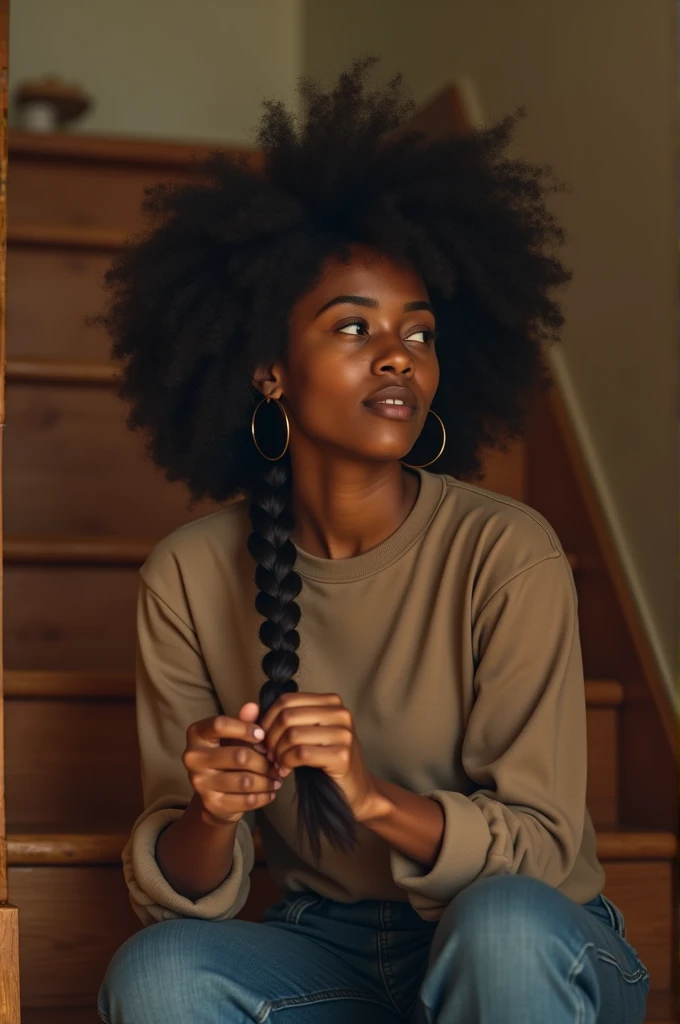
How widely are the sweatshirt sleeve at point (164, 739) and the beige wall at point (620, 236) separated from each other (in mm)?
793

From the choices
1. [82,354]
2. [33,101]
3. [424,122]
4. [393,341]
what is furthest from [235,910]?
[33,101]

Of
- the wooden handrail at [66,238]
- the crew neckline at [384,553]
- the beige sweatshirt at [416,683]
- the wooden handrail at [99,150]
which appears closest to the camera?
the beige sweatshirt at [416,683]

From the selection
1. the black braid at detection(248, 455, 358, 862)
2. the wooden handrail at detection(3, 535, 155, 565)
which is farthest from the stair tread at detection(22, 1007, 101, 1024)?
the wooden handrail at detection(3, 535, 155, 565)

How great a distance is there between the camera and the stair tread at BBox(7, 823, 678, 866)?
1.76 metres

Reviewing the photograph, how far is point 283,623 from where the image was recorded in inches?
60.4

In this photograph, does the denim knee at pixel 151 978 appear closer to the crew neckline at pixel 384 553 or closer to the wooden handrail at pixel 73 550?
the crew neckline at pixel 384 553

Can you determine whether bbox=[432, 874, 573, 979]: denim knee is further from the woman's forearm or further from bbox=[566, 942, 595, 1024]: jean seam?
the woman's forearm

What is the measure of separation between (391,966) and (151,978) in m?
0.29

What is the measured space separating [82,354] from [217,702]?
4.06ft

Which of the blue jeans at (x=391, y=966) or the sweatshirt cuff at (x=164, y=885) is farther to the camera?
the sweatshirt cuff at (x=164, y=885)

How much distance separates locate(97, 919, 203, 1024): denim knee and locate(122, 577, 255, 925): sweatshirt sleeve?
0.11m

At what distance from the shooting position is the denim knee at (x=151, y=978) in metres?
1.29

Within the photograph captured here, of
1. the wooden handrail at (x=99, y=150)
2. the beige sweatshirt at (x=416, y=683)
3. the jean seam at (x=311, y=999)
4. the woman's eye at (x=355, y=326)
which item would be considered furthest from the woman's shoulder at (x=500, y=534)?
the wooden handrail at (x=99, y=150)

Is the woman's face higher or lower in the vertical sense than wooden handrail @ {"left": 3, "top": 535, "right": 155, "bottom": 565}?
higher
